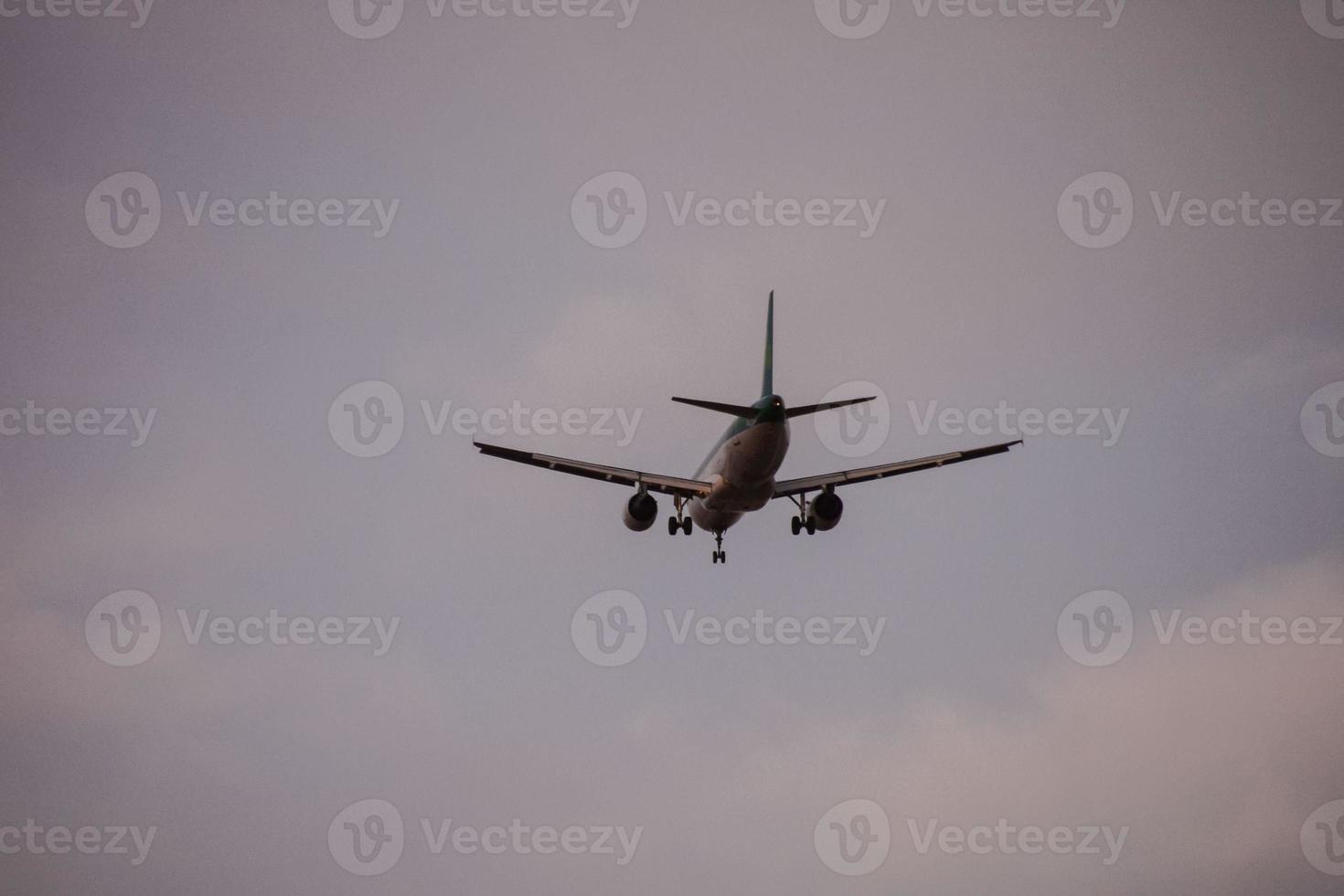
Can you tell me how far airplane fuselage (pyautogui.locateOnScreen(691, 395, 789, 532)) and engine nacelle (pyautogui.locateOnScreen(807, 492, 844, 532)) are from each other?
6.69 ft

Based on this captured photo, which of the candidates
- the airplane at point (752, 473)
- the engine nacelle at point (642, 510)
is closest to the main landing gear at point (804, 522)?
the airplane at point (752, 473)

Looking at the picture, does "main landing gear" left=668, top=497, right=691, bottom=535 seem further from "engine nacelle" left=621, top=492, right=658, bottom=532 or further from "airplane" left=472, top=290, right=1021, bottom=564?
"engine nacelle" left=621, top=492, right=658, bottom=532

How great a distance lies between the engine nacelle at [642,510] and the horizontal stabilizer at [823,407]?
327 inches

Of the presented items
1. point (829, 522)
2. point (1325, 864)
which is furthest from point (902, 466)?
point (1325, 864)

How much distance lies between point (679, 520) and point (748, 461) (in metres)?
10.6

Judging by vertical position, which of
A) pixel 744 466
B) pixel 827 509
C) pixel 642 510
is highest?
pixel 744 466

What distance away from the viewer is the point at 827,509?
5125 cm

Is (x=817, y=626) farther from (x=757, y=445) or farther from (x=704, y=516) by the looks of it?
(x=757, y=445)

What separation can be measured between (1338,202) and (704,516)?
3308 cm

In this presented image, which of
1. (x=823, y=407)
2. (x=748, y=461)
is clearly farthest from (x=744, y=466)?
(x=823, y=407)

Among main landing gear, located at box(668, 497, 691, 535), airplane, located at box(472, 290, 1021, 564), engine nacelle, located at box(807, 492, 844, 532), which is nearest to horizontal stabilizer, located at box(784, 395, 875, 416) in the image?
airplane, located at box(472, 290, 1021, 564)

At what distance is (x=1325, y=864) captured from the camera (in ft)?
191

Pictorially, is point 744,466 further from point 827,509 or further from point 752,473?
point 827,509

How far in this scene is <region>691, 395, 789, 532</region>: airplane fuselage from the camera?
4700cm
